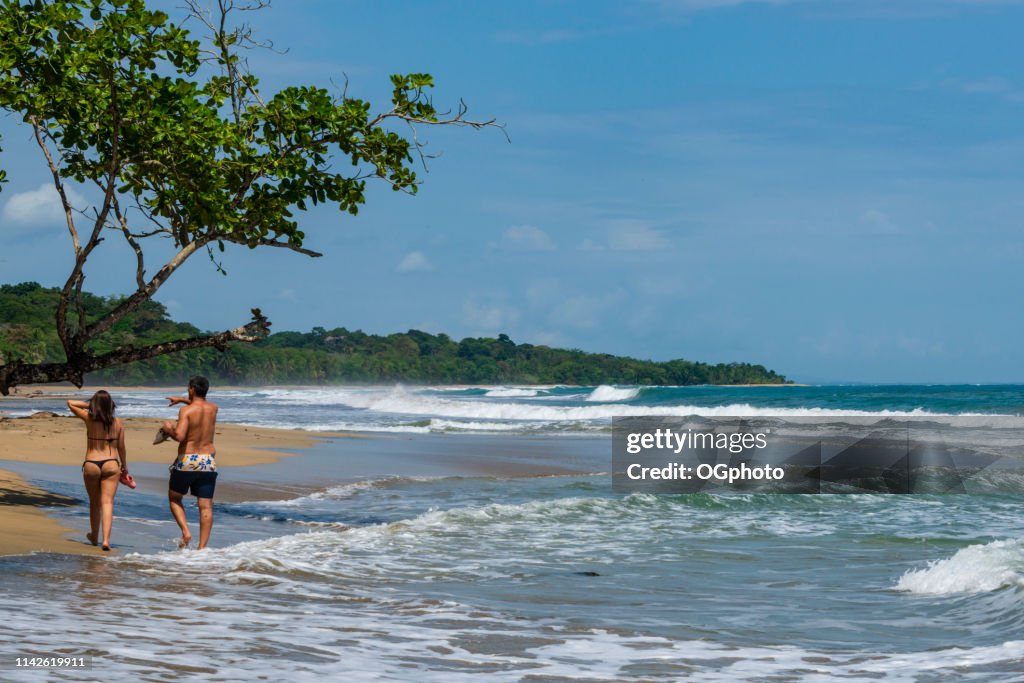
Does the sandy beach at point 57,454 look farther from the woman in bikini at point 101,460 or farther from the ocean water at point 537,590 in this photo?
the ocean water at point 537,590

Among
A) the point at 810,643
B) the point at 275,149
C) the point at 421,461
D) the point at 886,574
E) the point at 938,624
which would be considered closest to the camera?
the point at 810,643

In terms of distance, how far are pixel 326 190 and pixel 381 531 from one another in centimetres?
396

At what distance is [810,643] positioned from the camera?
7754 millimetres

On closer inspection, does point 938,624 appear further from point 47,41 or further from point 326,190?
point 47,41

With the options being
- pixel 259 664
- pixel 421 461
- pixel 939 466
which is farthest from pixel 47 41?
pixel 939 466

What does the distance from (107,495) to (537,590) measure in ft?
13.6

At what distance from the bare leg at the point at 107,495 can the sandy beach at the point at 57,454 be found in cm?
18

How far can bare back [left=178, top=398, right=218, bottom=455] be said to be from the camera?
10531 mm

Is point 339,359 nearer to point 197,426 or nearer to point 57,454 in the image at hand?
point 57,454

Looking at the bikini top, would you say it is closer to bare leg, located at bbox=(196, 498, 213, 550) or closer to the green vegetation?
bare leg, located at bbox=(196, 498, 213, 550)

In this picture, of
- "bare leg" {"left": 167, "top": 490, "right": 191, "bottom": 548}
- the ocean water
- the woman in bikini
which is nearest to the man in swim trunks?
"bare leg" {"left": 167, "top": 490, "right": 191, "bottom": 548}

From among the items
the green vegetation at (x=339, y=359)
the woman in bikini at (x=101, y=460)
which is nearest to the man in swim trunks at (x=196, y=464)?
the woman in bikini at (x=101, y=460)

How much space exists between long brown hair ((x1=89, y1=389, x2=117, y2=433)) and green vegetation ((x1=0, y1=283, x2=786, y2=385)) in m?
82.7

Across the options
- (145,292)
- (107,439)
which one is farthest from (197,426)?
(145,292)
